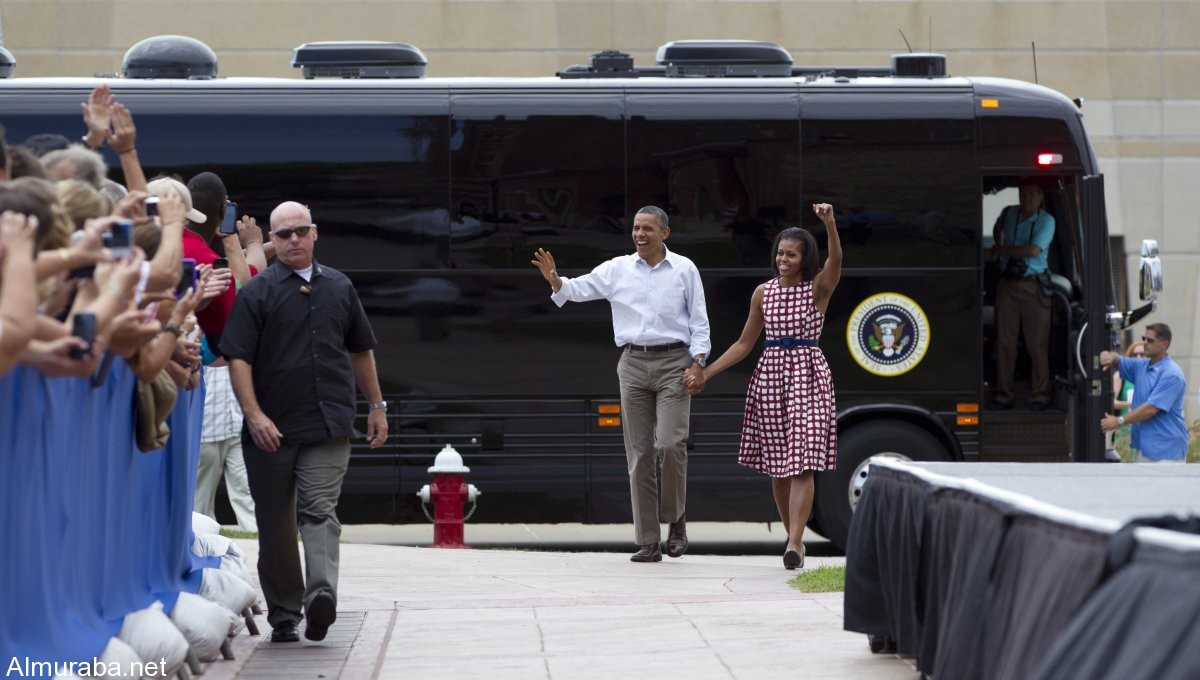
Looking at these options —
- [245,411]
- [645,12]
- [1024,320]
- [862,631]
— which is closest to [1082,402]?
[1024,320]

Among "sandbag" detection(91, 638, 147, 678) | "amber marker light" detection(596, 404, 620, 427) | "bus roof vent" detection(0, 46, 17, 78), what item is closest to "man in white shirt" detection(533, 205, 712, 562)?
"amber marker light" detection(596, 404, 620, 427)

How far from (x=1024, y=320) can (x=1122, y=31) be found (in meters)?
11.9

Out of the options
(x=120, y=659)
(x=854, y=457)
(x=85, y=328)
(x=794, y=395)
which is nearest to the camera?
(x=85, y=328)

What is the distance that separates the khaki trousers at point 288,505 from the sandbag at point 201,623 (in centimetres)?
71

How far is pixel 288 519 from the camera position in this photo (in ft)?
→ 24.1

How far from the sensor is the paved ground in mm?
6645

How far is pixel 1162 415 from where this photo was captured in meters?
13.3

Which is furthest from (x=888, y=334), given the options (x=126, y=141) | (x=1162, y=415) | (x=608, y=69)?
(x=126, y=141)

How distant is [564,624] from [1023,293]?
5.55 meters

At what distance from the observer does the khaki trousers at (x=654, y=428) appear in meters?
10.3

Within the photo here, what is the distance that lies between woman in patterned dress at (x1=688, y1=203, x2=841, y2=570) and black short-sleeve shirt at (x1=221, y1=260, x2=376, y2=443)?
322cm

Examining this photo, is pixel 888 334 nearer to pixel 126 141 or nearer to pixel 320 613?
pixel 320 613

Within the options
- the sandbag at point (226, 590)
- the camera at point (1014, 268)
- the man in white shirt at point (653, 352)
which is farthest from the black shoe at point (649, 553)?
the sandbag at point (226, 590)

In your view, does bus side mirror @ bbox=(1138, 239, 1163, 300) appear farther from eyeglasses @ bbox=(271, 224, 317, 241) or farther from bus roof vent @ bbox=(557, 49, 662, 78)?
eyeglasses @ bbox=(271, 224, 317, 241)
